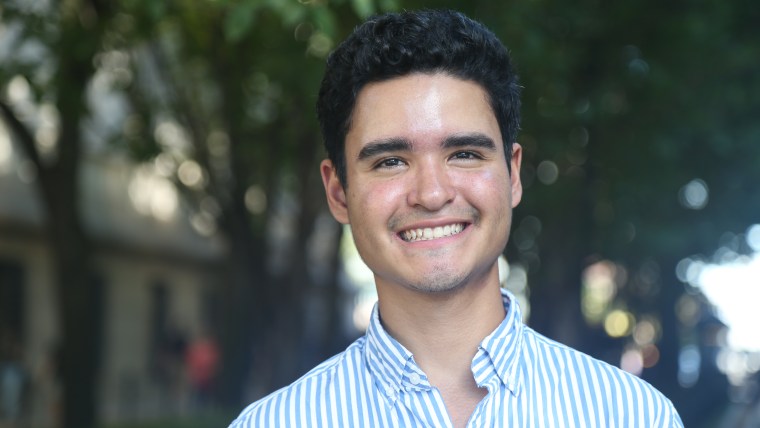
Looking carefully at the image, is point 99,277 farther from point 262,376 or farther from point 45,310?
point 262,376

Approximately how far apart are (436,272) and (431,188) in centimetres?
19

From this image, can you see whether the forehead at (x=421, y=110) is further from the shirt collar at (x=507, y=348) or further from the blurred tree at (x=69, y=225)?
the blurred tree at (x=69, y=225)

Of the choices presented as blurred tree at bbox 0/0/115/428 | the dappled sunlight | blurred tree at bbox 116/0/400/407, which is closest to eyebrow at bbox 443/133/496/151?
blurred tree at bbox 0/0/115/428

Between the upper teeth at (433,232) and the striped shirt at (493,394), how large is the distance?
0.24m

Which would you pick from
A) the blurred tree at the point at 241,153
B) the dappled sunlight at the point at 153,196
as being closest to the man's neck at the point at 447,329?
the blurred tree at the point at 241,153

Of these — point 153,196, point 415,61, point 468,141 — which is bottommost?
point 468,141

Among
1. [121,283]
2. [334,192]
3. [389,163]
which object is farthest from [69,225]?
[121,283]

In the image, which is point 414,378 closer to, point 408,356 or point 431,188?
point 408,356

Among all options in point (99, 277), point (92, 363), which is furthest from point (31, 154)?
point (99, 277)

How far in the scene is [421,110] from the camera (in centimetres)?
299

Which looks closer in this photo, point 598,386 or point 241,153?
point 598,386

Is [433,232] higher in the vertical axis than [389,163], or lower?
lower

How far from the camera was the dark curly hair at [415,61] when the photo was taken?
3018 mm

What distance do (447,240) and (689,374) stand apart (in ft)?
97.6
